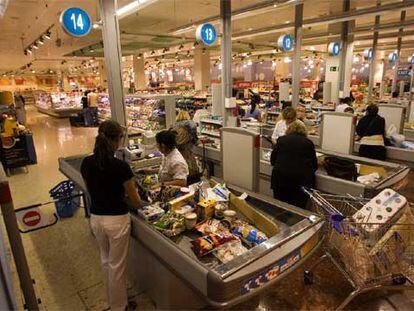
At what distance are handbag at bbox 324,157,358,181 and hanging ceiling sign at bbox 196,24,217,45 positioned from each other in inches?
181

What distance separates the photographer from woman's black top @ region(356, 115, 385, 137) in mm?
5133

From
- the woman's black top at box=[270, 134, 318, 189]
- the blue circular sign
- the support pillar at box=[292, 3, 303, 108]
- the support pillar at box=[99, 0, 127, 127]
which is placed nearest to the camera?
the woman's black top at box=[270, 134, 318, 189]

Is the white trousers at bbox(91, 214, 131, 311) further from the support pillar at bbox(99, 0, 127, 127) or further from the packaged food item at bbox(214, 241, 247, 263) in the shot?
the support pillar at bbox(99, 0, 127, 127)

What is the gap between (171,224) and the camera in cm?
244

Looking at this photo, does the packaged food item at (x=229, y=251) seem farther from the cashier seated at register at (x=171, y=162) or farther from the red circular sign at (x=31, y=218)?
the red circular sign at (x=31, y=218)

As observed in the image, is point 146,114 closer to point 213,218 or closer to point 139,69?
point 213,218

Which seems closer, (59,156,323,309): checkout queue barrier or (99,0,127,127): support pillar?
(59,156,323,309): checkout queue barrier

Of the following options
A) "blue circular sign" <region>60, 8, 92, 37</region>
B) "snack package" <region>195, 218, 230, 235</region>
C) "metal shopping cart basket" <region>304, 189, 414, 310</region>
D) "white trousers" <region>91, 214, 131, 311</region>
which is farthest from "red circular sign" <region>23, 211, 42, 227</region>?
"blue circular sign" <region>60, 8, 92, 37</region>

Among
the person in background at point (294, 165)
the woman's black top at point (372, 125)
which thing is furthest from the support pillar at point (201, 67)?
the person in background at point (294, 165)

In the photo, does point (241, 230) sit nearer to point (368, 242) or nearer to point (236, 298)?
point (236, 298)

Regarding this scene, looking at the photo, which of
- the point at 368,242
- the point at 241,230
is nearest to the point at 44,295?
the point at 241,230

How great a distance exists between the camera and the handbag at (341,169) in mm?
3828

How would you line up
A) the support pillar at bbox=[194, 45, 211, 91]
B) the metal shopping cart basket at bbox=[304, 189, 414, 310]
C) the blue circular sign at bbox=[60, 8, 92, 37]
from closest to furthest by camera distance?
1. the metal shopping cart basket at bbox=[304, 189, 414, 310]
2. the blue circular sign at bbox=[60, 8, 92, 37]
3. the support pillar at bbox=[194, 45, 211, 91]

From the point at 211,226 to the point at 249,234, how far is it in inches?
13.2
